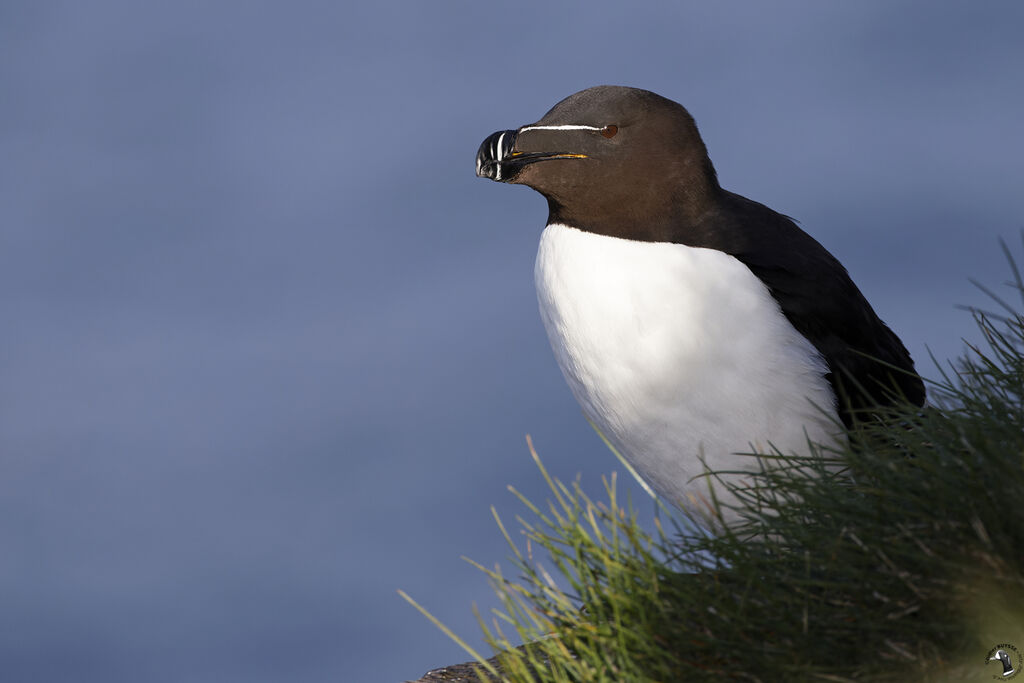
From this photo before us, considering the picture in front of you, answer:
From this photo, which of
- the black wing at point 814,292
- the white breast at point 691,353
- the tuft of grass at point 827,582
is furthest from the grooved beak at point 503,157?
the tuft of grass at point 827,582

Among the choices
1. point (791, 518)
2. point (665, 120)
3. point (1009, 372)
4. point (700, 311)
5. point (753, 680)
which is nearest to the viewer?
point (753, 680)

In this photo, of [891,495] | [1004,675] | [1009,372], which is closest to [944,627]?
[1004,675]

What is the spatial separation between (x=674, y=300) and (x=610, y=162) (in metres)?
0.71

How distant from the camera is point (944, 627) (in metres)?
3.05

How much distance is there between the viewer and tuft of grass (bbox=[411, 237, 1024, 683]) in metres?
3.08

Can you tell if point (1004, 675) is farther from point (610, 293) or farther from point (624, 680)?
point (610, 293)

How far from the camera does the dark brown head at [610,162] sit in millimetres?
5141

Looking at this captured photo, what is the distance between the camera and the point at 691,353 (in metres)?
4.88

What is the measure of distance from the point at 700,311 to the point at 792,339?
0.45m

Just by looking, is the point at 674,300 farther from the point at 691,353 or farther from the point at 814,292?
the point at 814,292

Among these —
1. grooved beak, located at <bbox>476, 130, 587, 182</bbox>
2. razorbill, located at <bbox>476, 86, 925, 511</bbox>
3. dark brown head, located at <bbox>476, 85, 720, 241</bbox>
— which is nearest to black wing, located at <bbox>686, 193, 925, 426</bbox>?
razorbill, located at <bbox>476, 86, 925, 511</bbox>

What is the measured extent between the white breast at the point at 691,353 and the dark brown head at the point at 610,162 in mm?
174

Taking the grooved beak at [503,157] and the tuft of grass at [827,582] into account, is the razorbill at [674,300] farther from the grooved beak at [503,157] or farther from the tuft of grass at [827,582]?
the tuft of grass at [827,582]

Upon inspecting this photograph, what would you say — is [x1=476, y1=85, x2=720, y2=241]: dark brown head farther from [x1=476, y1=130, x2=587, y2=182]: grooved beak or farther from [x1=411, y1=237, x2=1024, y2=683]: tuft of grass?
[x1=411, y1=237, x2=1024, y2=683]: tuft of grass
